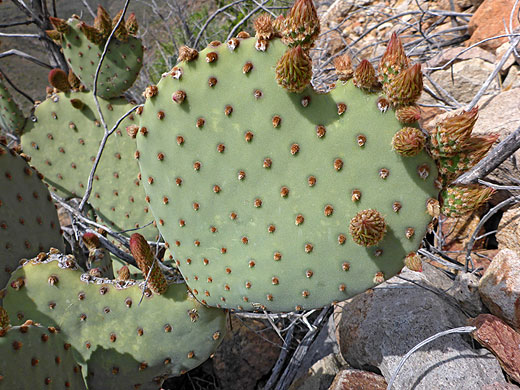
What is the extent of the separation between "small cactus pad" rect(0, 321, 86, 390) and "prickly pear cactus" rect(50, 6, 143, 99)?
4.53 feet

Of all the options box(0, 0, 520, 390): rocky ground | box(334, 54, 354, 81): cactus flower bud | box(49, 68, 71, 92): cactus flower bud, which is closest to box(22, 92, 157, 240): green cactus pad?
box(49, 68, 71, 92): cactus flower bud

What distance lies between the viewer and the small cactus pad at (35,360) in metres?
0.99

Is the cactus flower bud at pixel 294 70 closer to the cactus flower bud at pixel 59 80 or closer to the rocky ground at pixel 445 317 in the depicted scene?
the rocky ground at pixel 445 317

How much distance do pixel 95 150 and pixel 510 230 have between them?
2.17 m

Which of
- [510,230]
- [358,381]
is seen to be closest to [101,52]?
[358,381]

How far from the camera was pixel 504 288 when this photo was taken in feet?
4.60

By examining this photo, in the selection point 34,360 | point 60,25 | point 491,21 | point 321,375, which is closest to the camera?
point 34,360

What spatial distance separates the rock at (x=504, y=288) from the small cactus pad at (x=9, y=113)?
244 centimetres

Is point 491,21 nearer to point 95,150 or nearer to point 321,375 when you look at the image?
point 321,375

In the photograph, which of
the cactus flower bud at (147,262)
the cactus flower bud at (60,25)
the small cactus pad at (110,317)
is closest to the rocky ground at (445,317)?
the small cactus pad at (110,317)

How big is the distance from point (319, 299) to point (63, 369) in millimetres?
800

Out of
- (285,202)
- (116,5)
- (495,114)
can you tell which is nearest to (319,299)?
(285,202)

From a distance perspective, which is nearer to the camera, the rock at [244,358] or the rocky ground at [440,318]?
the rocky ground at [440,318]

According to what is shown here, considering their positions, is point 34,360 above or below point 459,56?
above
